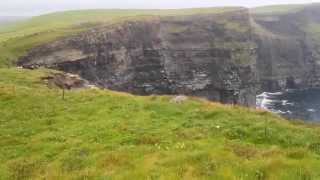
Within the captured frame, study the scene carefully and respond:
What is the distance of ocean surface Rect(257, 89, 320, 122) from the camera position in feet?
394

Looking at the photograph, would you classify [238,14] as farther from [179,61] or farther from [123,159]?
[123,159]

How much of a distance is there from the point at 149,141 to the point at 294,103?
386 feet

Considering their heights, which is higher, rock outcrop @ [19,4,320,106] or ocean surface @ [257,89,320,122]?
rock outcrop @ [19,4,320,106]

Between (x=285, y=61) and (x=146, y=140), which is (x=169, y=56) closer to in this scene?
(x=285, y=61)

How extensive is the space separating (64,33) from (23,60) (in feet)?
59.9

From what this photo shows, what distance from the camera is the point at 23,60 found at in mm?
83875

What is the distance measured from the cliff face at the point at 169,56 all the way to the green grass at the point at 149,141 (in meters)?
54.6

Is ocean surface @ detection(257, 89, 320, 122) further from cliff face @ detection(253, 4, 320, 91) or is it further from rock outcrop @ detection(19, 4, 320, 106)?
rock outcrop @ detection(19, 4, 320, 106)

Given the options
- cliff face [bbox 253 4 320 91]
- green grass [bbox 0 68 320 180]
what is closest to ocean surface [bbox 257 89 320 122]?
cliff face [bbox 253 4 320 91]

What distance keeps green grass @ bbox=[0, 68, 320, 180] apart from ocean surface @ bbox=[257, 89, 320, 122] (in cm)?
8099

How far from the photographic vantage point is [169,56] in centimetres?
12031

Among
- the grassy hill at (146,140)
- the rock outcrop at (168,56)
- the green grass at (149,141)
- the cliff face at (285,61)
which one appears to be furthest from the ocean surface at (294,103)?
the green grass at (149,141)

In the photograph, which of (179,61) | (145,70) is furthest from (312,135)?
(179,61)

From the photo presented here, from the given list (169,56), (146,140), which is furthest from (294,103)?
(146,140)
